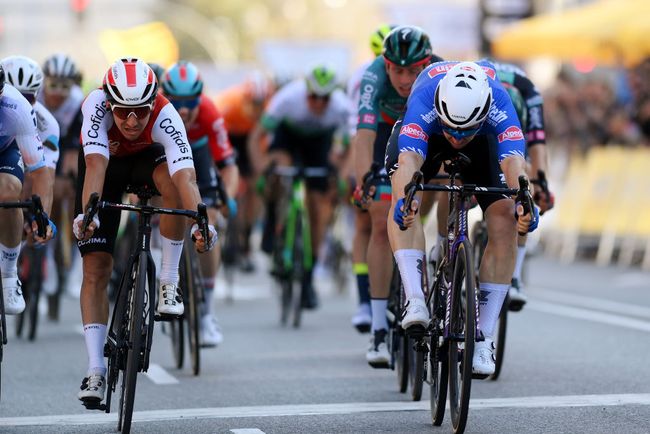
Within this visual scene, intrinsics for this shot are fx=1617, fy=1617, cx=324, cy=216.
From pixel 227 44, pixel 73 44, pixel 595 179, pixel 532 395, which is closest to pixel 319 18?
pixel 227 44

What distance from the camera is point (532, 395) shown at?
30.5ft

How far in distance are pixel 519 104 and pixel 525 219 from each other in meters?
3.00

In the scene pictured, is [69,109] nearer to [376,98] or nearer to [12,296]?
[376,98]

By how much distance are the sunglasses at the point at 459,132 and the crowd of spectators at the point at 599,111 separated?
12.5 metres

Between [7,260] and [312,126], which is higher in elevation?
[312,126]

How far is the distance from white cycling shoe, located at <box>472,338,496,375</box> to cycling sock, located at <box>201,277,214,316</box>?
11.5ft

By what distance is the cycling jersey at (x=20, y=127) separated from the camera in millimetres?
8828

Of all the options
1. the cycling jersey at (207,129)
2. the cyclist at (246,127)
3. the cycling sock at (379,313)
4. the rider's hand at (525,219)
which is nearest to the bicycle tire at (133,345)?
the rider's hand at (525,219)

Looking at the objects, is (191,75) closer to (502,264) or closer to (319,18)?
(502,264)

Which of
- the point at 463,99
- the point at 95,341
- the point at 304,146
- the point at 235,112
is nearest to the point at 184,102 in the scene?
the point at 95,341

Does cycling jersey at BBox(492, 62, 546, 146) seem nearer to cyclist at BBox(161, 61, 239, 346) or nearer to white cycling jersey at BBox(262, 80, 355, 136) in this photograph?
cyclist at BBox(161, 61, 239, 346)

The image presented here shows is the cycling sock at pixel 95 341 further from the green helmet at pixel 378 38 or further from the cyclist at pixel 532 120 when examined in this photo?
the green helmet at pixel 378 38

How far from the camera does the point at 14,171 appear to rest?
9289 millimetres

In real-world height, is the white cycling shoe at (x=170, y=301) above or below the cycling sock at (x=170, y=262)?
below
